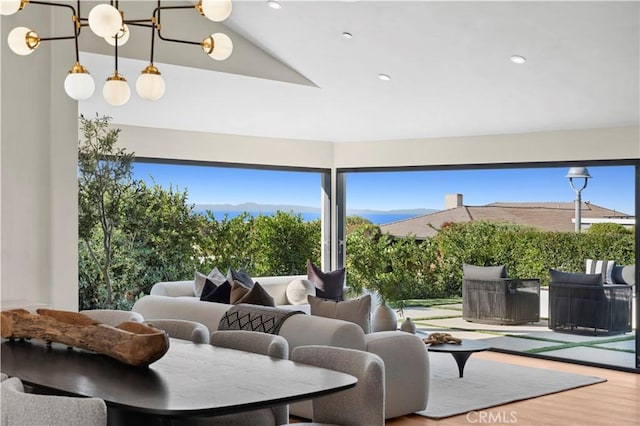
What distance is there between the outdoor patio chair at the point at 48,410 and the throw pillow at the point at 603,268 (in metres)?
6.73

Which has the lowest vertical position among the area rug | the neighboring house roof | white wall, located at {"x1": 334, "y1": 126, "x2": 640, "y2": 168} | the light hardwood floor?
the light hardwood floor

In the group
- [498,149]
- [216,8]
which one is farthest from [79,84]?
[498,149]

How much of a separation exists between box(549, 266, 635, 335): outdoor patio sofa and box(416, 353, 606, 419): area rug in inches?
30.6

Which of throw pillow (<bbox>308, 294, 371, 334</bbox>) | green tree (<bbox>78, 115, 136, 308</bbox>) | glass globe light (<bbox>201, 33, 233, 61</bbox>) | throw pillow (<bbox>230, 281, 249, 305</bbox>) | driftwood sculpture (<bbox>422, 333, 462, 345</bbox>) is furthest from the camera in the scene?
driftwood sculpture (<bbox>422, 333, 462, 345</bbox>)

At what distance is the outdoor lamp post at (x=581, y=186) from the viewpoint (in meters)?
8.77

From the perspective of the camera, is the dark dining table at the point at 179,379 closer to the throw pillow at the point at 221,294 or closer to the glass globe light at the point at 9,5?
the glass globe light at the point at 9,5

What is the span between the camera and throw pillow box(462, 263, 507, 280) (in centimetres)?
925

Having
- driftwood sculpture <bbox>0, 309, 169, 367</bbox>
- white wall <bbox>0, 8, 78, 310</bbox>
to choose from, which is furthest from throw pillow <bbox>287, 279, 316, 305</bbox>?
driftwood sculpture <bbox>0, 309, 169, 367</bbox>

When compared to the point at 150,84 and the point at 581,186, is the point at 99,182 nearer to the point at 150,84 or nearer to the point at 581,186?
the point at 150,84

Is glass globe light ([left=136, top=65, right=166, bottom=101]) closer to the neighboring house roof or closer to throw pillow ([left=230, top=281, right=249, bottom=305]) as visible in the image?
throw pillow ([left=230, top=281, right=249, bottom=305])

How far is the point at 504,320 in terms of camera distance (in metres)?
9.25

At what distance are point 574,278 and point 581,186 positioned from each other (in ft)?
3.14

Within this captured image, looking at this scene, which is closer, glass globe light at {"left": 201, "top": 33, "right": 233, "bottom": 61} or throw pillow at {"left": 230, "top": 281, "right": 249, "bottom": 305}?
glass globe light at {"left": 201, "top": 33, "right": 233, "bottom": 61}

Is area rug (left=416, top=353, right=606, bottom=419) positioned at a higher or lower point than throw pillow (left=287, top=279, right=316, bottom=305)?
lower
